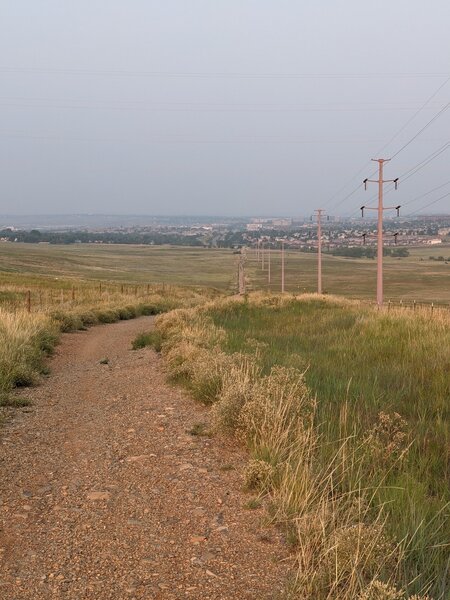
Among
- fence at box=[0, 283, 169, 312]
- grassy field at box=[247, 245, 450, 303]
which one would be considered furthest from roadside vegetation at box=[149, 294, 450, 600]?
grassy field at box=[247, 245, 450, 303]

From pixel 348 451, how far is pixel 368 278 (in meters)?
107

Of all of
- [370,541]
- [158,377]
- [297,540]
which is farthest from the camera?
[158,377]

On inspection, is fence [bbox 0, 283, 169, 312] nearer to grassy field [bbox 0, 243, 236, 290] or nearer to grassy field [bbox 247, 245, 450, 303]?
grassy field [bbox 0, 243, 236, 290]

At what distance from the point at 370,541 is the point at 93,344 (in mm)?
17066

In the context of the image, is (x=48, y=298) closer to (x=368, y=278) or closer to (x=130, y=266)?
(x=368, y=278)

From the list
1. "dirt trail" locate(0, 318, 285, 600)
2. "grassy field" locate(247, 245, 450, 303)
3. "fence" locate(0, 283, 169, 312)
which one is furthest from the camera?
"grassy field" locate(247, 245, 450, 303)

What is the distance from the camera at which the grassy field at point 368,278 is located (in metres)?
82.1

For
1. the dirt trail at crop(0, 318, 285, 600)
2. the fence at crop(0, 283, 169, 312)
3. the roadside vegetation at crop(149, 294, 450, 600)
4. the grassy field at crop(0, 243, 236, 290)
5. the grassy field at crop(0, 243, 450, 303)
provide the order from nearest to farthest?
the roadside vegetation at crop(149, 294, 450, 600) → the dirt trail at crop(0, 318, 285, 600) → the fence at crop(0, 283, 169, 312) → the grassy field at crop(0, 243, 450, 303) → the grassy field at crop(0, 243, 236, 290)

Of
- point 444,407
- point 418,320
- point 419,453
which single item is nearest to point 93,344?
point 418,320

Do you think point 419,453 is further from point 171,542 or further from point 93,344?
point 93,344

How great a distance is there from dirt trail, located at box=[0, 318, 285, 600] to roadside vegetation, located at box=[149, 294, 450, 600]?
0.33 metres

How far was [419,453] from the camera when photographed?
7.36 m

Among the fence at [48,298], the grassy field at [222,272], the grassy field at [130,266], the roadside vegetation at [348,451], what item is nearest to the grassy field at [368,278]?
the grassy field at [222,272]

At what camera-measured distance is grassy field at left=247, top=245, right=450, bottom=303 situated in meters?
82.1
